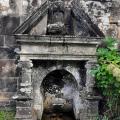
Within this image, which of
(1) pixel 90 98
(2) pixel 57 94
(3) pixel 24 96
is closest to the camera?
(3) pixel 24 96

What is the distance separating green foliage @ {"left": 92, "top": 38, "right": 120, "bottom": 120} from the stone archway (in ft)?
2.87

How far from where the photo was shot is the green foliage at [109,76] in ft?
30.3

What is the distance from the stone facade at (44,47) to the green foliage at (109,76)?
0.75ft

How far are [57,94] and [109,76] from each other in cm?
161

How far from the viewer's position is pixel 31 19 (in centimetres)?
945

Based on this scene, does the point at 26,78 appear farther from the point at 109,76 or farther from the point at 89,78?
the point at 109,76

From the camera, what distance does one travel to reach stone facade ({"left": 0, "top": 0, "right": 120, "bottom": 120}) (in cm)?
953

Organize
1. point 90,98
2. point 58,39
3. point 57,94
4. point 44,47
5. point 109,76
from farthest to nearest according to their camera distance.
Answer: point 57,94
point 90,98
point 44,47
point 58,39
point 109,76

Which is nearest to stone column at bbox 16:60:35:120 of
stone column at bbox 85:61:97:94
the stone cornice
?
the stone cornice

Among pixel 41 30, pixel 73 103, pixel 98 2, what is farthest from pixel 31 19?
pixel 73 103

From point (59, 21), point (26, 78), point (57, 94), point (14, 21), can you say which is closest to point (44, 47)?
point (59, 21)

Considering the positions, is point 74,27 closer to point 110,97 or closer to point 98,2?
point 98,2

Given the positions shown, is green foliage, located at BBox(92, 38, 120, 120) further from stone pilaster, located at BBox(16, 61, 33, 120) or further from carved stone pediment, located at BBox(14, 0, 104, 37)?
stone pilaster, located at BBox(16, 61, 33, 120)

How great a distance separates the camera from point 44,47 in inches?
378
